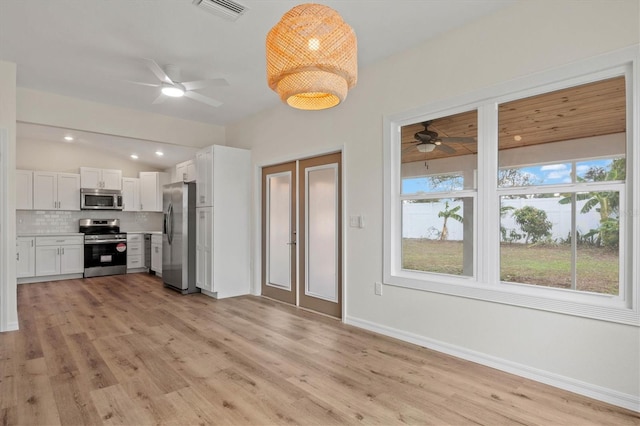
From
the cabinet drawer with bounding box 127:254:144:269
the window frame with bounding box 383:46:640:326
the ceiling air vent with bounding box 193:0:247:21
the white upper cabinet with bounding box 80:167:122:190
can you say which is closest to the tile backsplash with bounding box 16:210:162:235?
the white upper cabinet with bounding box 80:167:122:190

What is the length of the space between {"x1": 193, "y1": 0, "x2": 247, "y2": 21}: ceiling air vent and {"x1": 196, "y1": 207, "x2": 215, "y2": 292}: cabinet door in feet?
9.84

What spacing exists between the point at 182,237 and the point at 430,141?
4170 mm

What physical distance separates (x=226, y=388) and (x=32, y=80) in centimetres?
432

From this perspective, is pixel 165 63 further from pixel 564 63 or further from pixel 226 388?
pixel 564 63

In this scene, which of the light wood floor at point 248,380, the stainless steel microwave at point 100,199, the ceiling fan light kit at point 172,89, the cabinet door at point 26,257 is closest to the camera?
the light wood floor at point 248,380

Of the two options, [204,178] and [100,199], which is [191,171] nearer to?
[204,178]

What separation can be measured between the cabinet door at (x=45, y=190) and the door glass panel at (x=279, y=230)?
5.09 m

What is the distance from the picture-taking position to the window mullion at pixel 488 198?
2762mm

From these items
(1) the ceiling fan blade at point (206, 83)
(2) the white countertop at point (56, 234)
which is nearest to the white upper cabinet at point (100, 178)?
(2) the white countertop at point (56, 234)

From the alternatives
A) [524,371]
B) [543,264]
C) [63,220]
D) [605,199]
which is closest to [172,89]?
[543,264]

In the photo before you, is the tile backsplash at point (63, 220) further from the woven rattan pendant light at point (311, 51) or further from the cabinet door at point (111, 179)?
the woven rattan pendant light at point (311, 51)

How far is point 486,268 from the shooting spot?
2.79 metres

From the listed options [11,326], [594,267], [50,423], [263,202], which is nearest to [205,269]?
[263,202]

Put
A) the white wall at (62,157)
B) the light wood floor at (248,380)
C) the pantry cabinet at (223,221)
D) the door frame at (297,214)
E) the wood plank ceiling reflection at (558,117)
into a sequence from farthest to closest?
the white wall at (62,157) → the pantry cabinet at (223,221) → the door frame at (297,214) → the wood plank ceiling reflection at (558,117) → the light wood floor at (248,380)
